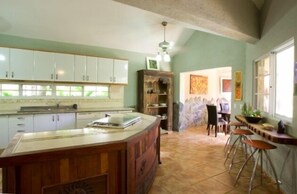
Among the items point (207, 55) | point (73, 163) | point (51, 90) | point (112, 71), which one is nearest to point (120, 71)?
point (112, 71)

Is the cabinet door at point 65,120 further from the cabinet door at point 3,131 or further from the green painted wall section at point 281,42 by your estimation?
the green painted wall section at point 281,42

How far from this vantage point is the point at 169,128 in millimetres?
6316

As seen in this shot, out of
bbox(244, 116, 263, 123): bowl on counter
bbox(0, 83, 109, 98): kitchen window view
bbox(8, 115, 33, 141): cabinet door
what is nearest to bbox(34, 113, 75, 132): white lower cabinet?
bbox(8, 115, 33, 141): cabinet door

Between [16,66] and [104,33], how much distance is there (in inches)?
86.7

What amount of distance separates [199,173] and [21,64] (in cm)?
443

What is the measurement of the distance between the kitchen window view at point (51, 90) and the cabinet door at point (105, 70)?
42 centimetres

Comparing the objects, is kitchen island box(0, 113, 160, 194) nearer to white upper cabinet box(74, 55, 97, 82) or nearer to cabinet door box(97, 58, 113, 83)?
white upper cabinet box(74, 55, 97, 82)

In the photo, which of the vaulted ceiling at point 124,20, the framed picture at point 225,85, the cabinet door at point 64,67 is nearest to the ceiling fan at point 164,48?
the vaulted ceiling at point 124,20

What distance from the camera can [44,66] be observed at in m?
4.34

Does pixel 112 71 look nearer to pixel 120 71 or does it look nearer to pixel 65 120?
pixel 120 71

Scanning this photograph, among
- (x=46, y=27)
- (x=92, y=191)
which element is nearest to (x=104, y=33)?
(x=46, y=27)

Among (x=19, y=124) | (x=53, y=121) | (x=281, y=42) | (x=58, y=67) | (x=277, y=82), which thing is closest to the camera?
(x=281, y=42)

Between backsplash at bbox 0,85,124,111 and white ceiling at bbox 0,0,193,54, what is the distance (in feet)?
4.79

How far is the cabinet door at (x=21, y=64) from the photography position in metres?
4.03
